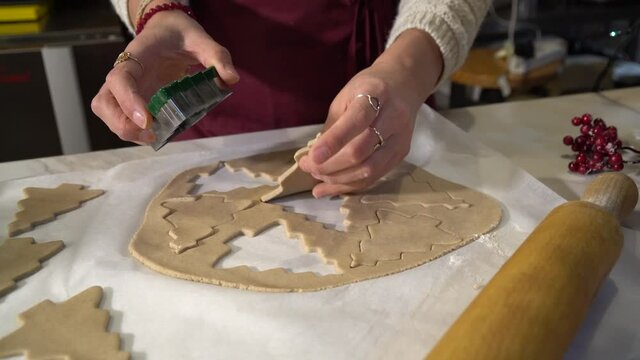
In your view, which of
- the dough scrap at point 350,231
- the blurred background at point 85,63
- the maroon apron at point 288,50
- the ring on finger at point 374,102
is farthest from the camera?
the blurred background at point 85,63

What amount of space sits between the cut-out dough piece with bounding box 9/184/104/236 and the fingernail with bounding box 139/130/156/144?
117 millimetres

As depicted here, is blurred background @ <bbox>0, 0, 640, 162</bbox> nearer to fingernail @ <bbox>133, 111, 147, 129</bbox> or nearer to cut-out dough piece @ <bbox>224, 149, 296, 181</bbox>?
cut-out dough piece @ <bbox>224, 149, 296, 181</bbox>

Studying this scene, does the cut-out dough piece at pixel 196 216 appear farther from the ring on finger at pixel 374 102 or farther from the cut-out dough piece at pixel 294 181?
the ring on finger at pixel 374 102

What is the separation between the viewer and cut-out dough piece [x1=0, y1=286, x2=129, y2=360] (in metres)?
0.52

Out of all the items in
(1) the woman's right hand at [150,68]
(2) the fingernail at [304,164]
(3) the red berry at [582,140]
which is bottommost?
(3) the red berry at [582,140]

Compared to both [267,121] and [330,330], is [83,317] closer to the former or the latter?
[330,330]

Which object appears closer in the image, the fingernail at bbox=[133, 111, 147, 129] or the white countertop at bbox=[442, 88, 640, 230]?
the fingernail at bbox=[133, 111, 147, 129]

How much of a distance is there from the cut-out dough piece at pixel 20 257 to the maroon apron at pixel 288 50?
1.25 feet

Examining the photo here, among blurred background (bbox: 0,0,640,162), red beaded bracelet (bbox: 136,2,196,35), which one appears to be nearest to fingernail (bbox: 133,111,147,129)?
red beaded bracelet (bbox: 136,2,196,35)

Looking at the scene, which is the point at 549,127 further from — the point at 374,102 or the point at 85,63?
the point at 85,63

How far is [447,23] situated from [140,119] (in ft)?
1.48

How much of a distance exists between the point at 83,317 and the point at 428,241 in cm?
37

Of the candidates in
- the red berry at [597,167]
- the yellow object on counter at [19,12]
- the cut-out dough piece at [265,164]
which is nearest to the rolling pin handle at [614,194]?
the red berry at [597,167]

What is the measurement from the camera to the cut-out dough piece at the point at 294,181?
0.75 meters
